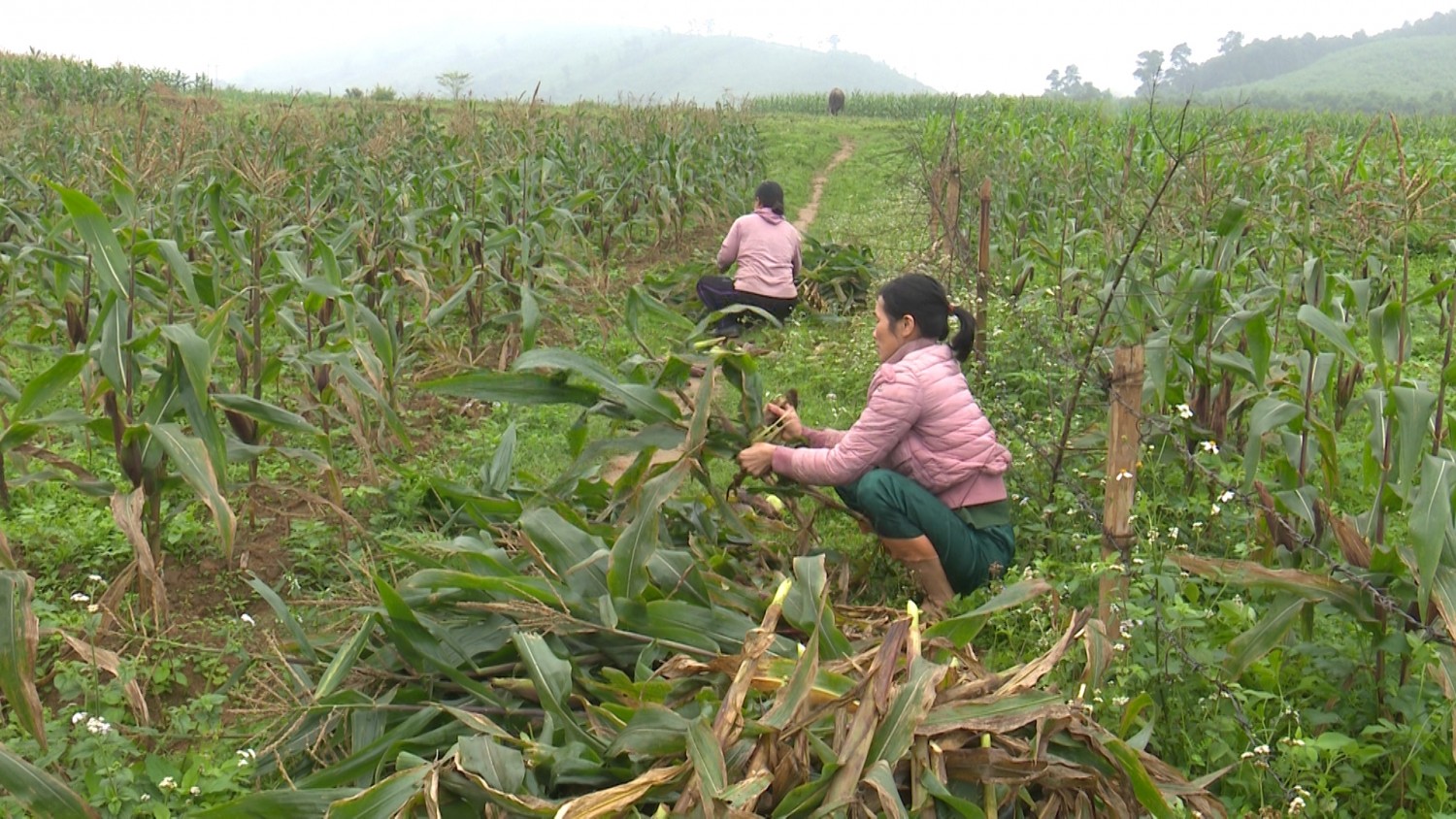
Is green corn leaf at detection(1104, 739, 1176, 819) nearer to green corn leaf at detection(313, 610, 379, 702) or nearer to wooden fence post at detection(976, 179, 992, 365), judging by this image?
green corn leaf at detection(313, 610, 379, 702)

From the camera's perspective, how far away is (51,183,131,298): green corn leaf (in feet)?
10.3

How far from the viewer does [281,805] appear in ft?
7.54

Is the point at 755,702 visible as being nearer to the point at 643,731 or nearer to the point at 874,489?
the point at 643,731

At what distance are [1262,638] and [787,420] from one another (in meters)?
1.65

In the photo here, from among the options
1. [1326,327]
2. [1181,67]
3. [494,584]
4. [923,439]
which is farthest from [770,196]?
[1181,67]

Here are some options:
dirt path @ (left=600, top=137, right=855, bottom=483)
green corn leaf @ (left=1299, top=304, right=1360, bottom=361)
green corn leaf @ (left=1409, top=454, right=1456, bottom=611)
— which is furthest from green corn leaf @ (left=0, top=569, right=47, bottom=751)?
green corn leaf @ (left=1299, top=304, right=1360, bottom=361)

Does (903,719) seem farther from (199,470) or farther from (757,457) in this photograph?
(199,470)

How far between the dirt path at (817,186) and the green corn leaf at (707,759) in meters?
10.8

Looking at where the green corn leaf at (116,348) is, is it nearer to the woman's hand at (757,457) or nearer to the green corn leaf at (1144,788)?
the woman's hand at (757,457)

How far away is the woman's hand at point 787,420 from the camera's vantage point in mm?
3855

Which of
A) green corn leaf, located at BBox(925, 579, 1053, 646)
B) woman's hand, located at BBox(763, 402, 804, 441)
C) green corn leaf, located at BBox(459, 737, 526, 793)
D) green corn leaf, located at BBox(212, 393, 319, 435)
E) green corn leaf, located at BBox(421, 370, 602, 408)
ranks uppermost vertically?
green corn leaf, located at BBox(421, 370, 602, 408)

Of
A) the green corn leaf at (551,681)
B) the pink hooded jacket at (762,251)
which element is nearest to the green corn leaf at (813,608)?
the green corn leaf at (551,681)

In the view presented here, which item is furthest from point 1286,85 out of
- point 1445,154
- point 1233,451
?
point 1233,451

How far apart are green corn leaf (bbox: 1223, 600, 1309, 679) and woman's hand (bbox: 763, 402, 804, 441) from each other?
5.20ft
